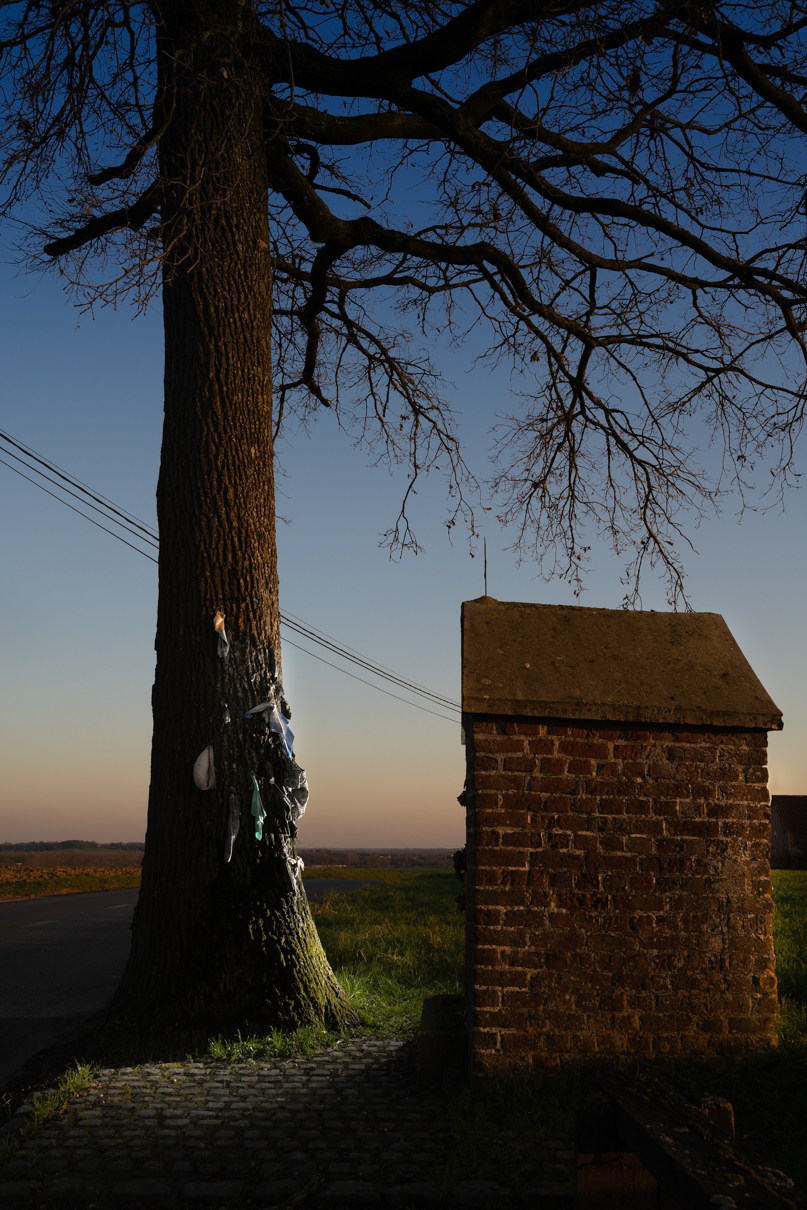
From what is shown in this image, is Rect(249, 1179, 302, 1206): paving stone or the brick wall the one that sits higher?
the brick wall

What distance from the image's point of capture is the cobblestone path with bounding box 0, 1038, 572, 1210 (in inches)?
145

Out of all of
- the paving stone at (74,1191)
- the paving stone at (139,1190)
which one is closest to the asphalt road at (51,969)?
the paving stone at (74,1191)

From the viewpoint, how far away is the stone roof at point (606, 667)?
5.06m

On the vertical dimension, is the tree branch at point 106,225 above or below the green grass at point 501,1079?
above

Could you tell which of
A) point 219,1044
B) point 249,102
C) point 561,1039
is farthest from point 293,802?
point 249,102

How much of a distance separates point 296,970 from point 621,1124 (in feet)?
13.0

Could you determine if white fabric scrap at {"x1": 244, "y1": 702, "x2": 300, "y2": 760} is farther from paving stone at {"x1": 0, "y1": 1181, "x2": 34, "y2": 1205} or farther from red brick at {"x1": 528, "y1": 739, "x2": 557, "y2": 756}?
paving stone at {"x1": 0, "y1": 1181, "x2": 34, "y2": 1205}

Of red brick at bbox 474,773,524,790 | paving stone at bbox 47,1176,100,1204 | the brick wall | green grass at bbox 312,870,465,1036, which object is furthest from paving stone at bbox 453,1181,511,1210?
green grass at bbox 312,870,465,1036

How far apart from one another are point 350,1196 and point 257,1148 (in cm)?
67

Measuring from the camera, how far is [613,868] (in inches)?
196

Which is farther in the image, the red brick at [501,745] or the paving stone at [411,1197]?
the red brick at [501,745]

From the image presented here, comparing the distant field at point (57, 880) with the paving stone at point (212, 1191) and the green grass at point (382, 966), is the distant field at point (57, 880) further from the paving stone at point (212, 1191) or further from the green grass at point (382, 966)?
the paving stone at point (212, 1191)

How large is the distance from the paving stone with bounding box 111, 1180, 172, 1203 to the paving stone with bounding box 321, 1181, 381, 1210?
0.67 metres

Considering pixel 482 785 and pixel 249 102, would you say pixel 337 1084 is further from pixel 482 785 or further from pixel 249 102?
pixel 249 102
